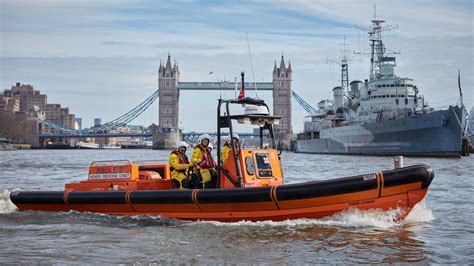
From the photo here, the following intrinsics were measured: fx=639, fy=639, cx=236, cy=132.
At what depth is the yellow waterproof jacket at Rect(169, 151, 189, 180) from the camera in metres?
11.8

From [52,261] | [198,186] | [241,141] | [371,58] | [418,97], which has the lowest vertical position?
[52,261]

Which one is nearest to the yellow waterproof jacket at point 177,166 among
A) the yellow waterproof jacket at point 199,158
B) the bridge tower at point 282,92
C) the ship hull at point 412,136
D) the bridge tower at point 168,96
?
the yellow waterproof jacket at point 199,158

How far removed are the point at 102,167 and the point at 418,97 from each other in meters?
48.8

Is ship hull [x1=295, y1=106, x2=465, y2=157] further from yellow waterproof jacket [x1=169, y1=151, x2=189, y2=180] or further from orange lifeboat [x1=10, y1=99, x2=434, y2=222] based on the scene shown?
yellow waterproof jacket [x1=169, y1=151, x2=189, y2=180]

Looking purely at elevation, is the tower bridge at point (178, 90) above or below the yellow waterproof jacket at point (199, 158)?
above

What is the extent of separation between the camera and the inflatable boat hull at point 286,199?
1026 centimetres

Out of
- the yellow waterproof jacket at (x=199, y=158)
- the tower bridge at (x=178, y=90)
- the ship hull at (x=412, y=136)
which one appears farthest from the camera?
the tower bridge at (x=178, y=90)

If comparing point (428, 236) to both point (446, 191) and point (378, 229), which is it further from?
point (446, 191)

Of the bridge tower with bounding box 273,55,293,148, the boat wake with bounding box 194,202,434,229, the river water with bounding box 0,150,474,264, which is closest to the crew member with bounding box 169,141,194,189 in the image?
the river water with bounding box 0,150,474,264

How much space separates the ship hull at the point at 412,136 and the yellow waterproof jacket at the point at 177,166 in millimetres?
35886

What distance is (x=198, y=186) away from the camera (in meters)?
11.8

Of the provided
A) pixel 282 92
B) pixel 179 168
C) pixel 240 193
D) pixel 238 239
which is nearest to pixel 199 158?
pixel 179 168

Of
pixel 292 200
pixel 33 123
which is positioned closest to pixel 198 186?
pixel 292 200

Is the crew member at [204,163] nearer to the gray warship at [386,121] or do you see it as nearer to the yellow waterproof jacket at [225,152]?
the yellow waterproof jacket at [225,152]
